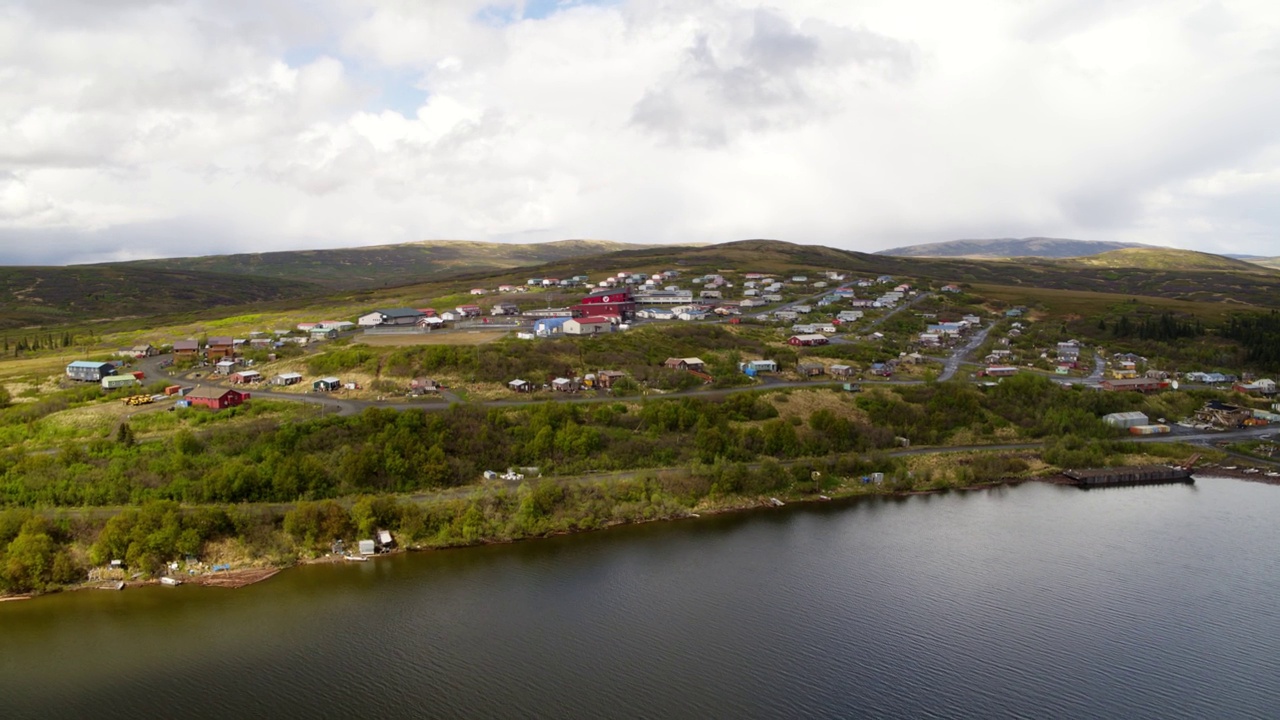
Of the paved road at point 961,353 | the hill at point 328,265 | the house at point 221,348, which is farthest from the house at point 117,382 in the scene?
the hill at point 328,265

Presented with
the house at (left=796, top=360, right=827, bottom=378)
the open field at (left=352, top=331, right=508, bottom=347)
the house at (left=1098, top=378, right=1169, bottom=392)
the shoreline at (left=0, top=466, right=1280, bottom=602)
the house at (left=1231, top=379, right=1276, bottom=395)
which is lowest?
the shoreline at (left=0, top=466, right=1280, bottom=602)

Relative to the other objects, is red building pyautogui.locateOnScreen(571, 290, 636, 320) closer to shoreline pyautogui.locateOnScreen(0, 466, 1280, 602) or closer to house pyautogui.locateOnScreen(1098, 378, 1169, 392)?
shoreline pyautogui.locateOnScreen(0, 466, 1280, 602)

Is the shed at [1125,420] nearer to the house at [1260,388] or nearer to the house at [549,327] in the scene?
the house at [1260,388]

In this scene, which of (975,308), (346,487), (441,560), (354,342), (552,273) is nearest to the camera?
(441,560)

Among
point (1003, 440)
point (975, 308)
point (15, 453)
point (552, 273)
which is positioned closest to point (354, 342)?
Answer: point (15, 453)

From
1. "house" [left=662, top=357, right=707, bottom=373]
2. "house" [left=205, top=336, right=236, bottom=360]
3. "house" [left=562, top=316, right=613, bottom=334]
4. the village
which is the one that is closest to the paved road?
the village

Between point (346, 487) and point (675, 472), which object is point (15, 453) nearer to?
point (346, 487)

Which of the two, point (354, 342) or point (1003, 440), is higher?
point (354, 342)
